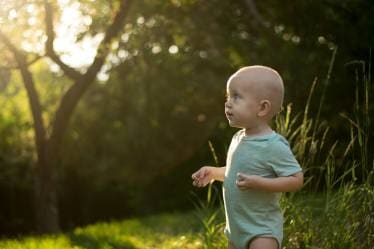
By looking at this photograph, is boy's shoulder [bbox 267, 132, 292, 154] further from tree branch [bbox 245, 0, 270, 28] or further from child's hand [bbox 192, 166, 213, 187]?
tree branch [bbox 245, 0, 270, 28]

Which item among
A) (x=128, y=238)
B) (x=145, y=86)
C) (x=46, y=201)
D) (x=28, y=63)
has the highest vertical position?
(x=28, y=63)

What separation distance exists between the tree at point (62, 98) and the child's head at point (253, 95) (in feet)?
20.2

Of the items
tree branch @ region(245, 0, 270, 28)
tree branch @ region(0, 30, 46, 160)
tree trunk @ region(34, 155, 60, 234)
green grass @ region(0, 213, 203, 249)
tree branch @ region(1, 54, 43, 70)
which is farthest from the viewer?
tree trunk @ region(34, 155, 60, 234)

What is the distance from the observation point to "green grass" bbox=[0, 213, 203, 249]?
6.00 meters

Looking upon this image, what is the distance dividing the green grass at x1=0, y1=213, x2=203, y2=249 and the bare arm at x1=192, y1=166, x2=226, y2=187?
6.50ft

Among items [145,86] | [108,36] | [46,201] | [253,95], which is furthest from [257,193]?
[145,86]

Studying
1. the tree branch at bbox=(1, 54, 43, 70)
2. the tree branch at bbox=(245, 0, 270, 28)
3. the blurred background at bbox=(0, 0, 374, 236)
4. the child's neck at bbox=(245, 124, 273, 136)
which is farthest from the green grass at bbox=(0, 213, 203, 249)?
the tree branch at bbox=(245, 0, 270, 28)

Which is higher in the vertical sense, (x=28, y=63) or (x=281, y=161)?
(x=28, y=63)

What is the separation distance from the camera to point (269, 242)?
11.3ft

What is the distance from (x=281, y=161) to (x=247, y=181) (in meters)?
0.23

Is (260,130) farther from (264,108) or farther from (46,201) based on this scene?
(46,201)

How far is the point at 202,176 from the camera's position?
12.2ft

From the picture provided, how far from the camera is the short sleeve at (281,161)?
3.37 meters

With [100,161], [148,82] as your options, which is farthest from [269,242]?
[100,161]
